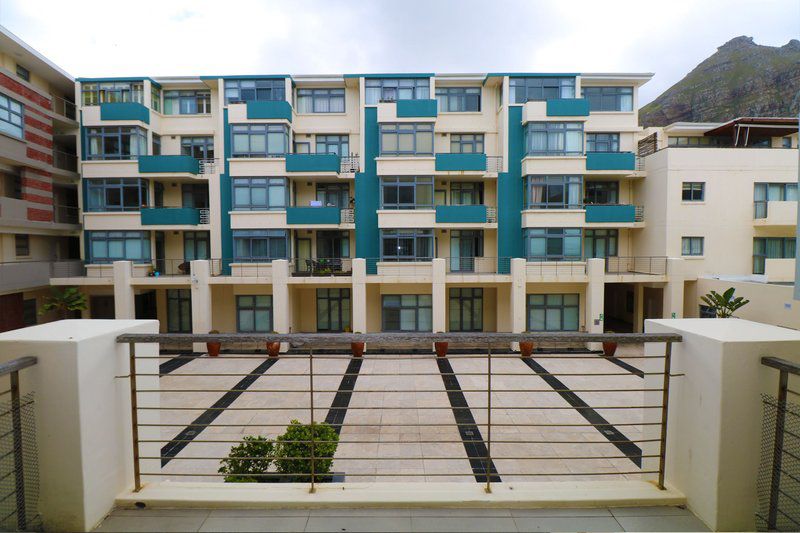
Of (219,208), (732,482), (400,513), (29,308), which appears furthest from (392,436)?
(29,308)

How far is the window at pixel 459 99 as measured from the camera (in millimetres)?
22531

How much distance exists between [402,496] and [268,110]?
70.5 feet

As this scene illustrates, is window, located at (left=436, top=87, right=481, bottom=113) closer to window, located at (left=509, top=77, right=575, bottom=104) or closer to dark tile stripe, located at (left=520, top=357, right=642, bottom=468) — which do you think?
window, located at (left=509, top=77, right=575, bottom=104)

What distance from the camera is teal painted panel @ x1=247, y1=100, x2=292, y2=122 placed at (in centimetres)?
2083

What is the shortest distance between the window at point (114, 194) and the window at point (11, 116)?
3.55 metres

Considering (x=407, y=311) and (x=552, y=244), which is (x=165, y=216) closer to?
(x=407, y=311)

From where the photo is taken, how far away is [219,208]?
71.5ft

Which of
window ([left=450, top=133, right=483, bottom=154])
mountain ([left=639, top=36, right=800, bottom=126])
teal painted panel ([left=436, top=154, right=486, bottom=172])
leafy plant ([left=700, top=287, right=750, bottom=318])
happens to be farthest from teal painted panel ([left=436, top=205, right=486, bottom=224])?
mountain ([left=639, top=36, right=800, bottom=126])

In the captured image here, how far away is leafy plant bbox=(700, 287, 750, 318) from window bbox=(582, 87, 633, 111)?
1116 cm

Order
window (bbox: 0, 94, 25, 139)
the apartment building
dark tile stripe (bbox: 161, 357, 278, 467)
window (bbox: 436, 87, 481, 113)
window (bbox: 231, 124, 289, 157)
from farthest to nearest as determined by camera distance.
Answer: window (bbox: 436, 87, 481, 113), window (bbox: 231, 124, 289, 157), the apartment building, window (bbox: 0, 94, 25, 139), dark tile stripe (bbox: 161, 357, 278, 467)

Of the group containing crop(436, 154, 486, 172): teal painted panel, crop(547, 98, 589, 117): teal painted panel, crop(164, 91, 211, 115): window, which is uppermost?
crop(164, 91, 211, 115): window

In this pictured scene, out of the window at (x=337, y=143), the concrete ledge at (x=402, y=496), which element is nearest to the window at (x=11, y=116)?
the window at (x=337, y=143)

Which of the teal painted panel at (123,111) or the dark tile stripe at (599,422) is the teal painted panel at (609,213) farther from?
the teal painted panel at (123,111)

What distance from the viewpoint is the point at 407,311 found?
21953 millimetres
